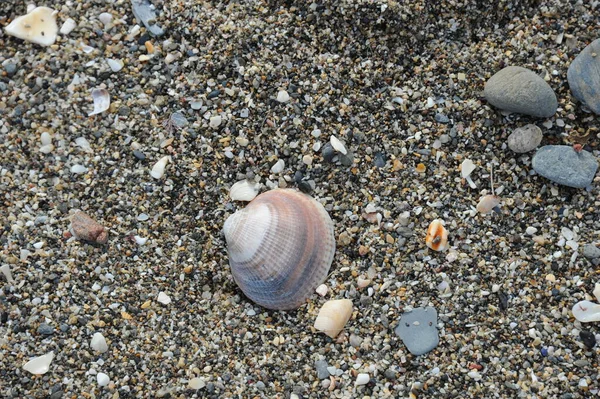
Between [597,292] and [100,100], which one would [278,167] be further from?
[597,292]

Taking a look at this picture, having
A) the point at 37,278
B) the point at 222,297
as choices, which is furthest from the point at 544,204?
the point at 37,278

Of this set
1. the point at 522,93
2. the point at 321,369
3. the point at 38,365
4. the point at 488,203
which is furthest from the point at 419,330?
the point at 38,365

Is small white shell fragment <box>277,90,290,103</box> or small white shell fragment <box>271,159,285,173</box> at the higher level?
small white shell fragment <box>277,90,290,103</box>

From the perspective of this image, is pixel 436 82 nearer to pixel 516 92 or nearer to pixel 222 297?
pixel 516 92

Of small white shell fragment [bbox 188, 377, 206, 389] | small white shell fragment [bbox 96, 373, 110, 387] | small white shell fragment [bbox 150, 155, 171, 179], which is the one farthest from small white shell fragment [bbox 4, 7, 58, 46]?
small white shell fragment [bbox 188, 377, 206, 389]

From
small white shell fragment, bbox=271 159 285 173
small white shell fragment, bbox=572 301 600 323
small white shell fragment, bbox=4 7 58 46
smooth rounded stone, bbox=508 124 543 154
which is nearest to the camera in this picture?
small white shell fragment, bbox=572 301 600 323

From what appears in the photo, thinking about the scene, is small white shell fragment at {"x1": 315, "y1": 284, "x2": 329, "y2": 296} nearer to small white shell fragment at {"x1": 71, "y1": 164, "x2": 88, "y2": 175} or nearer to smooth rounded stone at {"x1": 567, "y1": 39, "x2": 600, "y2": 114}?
small white shell fragment at {"x1": 71, "y1": 164, "x2": 88, "y2": 175}
